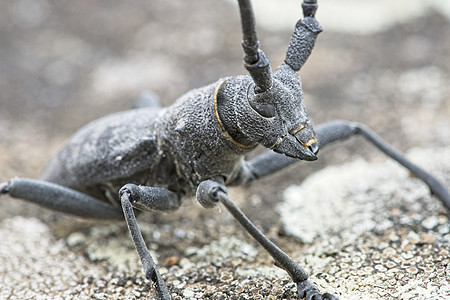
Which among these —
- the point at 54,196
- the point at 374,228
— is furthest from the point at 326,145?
the point at 54,196

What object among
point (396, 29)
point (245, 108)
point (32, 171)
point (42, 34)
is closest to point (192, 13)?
point (42, 34)

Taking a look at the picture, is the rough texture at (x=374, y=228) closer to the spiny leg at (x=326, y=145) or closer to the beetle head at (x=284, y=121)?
the spiny leg at (x=326, y=145)

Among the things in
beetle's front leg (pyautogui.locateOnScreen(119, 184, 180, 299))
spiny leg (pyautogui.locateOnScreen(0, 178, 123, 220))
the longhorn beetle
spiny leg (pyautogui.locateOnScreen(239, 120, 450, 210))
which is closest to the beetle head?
the longhorn beetle

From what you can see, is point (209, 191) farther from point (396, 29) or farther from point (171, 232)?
point (396, 29)

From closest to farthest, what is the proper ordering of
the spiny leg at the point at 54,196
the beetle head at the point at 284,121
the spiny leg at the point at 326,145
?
the beetle head at the point at 284,121
the spiny leg at the point at 54,196
the spiny leg at the point at 326,145

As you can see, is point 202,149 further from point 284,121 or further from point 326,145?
point 326,145

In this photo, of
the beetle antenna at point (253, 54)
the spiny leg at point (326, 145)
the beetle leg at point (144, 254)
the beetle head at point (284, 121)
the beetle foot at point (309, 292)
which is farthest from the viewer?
the spiny leg at point (326, 145)

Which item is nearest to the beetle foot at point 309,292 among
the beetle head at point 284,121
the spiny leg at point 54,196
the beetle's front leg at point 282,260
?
the beetle's front leg at point 282,260
